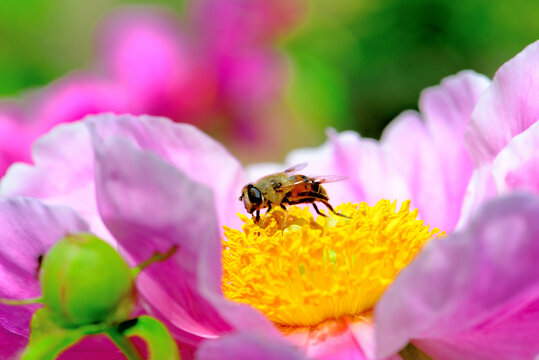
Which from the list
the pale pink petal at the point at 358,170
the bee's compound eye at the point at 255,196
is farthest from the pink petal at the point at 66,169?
the pale pink petal at the point at 358,170

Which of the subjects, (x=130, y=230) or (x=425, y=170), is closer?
(x=130, y=230)

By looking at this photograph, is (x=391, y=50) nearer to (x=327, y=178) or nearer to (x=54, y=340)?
(x=327, y=178)

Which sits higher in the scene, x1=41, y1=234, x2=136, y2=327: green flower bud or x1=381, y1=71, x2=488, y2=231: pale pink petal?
x1=381, y1=71, x2=488, y2=231: pale pink petal

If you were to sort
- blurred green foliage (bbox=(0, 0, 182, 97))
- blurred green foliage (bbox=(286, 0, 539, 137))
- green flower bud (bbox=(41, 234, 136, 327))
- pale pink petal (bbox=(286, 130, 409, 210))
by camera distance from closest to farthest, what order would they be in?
green flower bud (bbox=(41, 234, 136, 327)) → pale pink petal (bbox=(286, 130, 409, 210)) → blurred green foliage (bbox=(286, 0, 539, 137)) → blurred green foliage (bbox=(0, 0, 182, 97))

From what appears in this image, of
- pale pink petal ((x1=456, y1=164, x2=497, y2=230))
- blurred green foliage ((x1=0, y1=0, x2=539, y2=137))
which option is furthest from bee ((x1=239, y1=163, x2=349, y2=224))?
blurred green foliage ((x1=0, y1=0, x2=539, y2=137))

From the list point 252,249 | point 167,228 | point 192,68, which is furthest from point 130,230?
point 192,68

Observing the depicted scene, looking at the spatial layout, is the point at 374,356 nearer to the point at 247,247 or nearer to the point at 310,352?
the point at 310,352

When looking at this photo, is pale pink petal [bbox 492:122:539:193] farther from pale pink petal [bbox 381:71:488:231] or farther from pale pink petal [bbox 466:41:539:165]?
pale pink petal [bbox 381:71:488:231]
